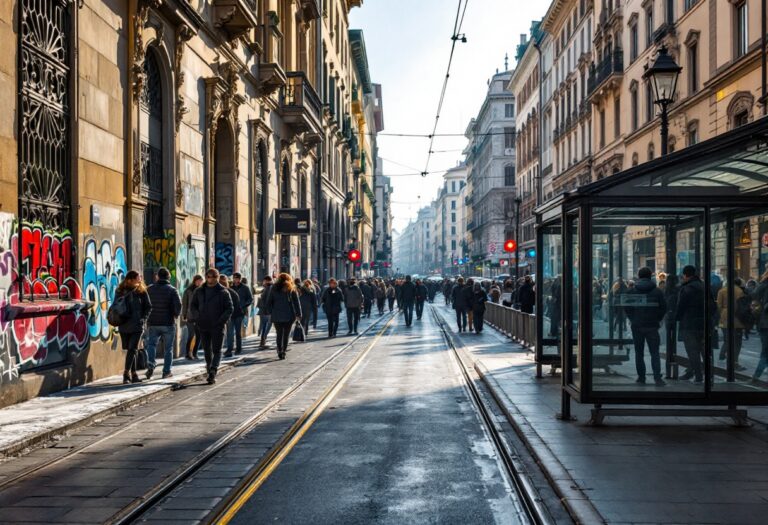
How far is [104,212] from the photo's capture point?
13.9 meters

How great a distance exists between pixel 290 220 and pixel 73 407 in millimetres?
17639

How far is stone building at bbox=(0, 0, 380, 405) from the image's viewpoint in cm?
1116

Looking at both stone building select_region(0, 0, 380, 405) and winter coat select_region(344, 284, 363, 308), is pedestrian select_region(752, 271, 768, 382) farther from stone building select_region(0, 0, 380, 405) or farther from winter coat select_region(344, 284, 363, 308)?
winter coat select_region(344, 284, 363, 308)

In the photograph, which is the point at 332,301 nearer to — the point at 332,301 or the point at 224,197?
the point at 332,301

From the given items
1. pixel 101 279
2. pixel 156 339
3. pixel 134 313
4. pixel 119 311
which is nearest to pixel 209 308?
pixel 156 339

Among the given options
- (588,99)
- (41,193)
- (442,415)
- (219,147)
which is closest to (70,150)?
(41,193)

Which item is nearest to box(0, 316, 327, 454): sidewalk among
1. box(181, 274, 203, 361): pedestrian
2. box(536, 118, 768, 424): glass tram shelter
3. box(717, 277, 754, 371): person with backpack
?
box(181, 274, 203, 361): pedestrian

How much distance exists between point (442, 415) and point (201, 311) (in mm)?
4728

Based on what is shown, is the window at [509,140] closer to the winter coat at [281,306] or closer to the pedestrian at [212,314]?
the winter coat at [281,306]

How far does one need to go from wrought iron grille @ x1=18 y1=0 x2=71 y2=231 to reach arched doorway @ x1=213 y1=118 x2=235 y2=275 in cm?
962

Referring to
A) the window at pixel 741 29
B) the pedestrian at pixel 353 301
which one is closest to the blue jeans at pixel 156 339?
the pedestrian at pixel 353 301

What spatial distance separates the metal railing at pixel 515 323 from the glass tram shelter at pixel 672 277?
29.9 feet

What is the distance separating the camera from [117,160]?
14578mm

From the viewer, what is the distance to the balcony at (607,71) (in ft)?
134
